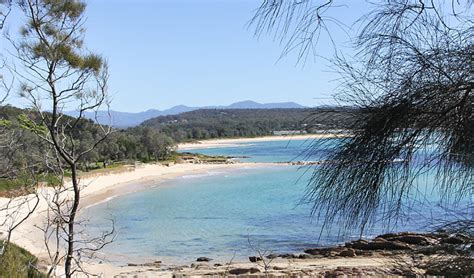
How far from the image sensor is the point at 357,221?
49.9 inches

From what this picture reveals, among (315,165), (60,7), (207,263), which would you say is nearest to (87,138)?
(207,263)

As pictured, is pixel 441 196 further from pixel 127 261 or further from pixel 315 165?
pixel 127 261

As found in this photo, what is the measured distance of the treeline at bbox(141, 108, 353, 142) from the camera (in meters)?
1.32

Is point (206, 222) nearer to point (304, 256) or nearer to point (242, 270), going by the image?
point (304, 256)

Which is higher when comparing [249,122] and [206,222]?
[249,122]

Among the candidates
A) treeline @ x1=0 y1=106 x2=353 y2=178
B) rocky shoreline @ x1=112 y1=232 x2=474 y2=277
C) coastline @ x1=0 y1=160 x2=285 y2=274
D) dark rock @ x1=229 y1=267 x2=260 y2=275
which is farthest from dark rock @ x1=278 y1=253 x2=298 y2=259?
coastline @ x1=0 y1=160 x2=285 y2=274

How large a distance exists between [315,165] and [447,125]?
334 millimetres

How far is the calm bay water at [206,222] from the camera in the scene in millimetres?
16688

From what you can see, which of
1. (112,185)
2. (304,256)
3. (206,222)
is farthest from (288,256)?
(112,185)

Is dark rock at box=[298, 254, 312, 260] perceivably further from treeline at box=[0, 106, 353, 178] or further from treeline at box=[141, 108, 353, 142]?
treeline at box=[141, 108, 353, 142]

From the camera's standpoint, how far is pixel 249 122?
3529 inches

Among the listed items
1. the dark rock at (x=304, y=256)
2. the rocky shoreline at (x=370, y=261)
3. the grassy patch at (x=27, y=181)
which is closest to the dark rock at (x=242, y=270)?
the rocky shoreline at (x=370, y=261)

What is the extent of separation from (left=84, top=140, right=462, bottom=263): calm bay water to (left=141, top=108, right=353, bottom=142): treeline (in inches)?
149

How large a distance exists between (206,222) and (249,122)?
6739 cm
